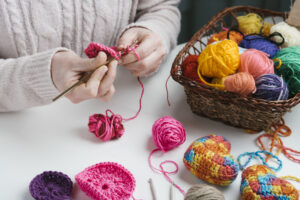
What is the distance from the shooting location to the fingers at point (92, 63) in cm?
67

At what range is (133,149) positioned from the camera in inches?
29.0

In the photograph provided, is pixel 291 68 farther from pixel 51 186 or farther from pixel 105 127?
pixel 51 186

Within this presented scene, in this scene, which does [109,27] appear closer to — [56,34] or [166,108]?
[56,34]

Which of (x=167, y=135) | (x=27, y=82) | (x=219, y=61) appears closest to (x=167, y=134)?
(x=167, y=135)

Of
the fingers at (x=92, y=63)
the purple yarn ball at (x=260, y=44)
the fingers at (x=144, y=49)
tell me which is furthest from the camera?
the purple yarn ball at (x=260, y=44)

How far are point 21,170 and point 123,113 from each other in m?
0.28

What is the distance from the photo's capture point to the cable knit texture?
2.45ft

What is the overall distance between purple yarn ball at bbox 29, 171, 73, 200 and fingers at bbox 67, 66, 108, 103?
0.16 m

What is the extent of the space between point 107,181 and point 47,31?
0.45 meters

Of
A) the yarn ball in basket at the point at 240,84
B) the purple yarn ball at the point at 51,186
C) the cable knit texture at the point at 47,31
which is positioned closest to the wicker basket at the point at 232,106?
the yarn ball in basket at the point at 240,84

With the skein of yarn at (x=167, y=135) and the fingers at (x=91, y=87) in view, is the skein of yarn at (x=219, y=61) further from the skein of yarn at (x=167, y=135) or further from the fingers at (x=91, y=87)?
the fingers at (x=91, y=87)

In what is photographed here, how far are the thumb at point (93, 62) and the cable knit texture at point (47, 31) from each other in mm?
85

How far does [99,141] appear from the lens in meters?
0.76

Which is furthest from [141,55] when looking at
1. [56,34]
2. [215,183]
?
[215,183]
